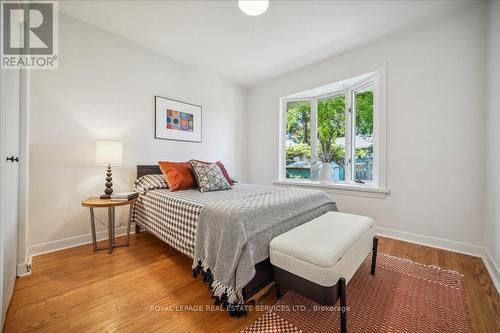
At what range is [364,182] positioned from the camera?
2.97m

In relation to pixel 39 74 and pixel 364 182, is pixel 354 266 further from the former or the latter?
pixel 39 74

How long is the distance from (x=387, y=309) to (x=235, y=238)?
1.08 meters

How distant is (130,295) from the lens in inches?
56.5

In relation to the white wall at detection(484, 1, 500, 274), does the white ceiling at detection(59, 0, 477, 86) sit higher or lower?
higher

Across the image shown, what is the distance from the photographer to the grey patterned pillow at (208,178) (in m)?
2.37

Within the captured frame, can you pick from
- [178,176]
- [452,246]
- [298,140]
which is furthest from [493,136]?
[178,176]

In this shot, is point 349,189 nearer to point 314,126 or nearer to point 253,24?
point 314,126

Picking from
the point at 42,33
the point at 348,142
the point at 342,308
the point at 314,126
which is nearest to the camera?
the point at 342,308

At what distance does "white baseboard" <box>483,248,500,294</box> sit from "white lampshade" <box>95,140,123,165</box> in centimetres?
349

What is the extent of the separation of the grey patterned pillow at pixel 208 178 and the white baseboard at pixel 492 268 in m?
2.44

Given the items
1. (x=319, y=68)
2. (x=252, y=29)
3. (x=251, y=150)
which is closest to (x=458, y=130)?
(x=319, y=68)

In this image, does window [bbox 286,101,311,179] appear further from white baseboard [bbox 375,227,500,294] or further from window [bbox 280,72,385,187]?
white baseboard [bbox 375,227,500,294]

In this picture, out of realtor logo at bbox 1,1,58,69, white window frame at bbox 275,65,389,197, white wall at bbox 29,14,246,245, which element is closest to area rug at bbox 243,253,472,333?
white window frame at bbox 275,65,389,197

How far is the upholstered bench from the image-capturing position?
1.07m
